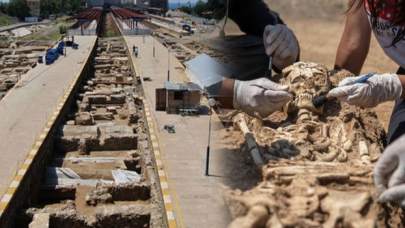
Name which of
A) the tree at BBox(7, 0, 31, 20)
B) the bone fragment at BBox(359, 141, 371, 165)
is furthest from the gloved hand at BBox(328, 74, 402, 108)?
the tree at BBox(7, 0, 31, 20)

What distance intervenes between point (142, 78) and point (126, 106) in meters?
2.52

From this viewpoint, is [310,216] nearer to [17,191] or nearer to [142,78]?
[17,191]

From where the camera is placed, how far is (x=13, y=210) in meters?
8.67

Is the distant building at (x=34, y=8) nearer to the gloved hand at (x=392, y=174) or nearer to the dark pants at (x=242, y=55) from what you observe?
the dark pants at (x=242, y=55)

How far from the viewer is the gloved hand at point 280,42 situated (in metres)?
3.24

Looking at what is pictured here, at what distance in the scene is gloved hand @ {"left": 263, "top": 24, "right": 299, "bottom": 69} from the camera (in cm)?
324

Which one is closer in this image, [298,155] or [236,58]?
[298,155]

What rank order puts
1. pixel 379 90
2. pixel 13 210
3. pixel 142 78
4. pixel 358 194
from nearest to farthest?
1. pixel 358 194
2. pixel 379 90
3. pixel 13 210
4. pixel 142 78

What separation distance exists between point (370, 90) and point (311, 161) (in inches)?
29.8

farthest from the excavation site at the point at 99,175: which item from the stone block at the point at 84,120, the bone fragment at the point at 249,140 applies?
the bone fragment at the point at 249,140

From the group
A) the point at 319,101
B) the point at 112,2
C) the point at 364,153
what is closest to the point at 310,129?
the point at 319,101

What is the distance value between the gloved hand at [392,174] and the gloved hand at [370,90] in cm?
86

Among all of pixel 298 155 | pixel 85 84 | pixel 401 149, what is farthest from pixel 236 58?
pixel 85 84

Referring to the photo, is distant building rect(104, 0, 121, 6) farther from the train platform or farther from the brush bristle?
the brush bristle
